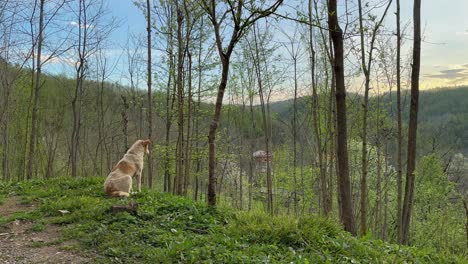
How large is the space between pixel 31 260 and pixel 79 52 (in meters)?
11.7

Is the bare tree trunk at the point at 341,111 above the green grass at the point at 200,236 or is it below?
above

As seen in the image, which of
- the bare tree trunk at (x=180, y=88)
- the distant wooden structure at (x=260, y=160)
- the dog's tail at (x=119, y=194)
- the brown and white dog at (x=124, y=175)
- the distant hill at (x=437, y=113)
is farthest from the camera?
the distant wooden structure at (x=260, y=160)

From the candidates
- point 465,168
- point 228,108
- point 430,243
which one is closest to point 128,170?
point 228,108

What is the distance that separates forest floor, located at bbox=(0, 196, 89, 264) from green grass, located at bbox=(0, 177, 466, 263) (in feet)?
0.43

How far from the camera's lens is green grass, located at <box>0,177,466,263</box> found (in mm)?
4648

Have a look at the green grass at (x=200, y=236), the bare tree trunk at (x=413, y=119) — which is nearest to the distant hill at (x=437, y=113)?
the bare tree trunk at (x=413, y=119)

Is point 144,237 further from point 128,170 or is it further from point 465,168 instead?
point 465,168

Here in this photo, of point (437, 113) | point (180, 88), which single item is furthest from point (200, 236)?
point (437, 113)

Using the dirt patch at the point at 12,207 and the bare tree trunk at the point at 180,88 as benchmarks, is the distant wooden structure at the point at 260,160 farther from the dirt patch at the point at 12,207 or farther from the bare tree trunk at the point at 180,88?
the dirt patch at the point at 12,207

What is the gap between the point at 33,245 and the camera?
202 inches

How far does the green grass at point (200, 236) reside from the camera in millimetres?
4648

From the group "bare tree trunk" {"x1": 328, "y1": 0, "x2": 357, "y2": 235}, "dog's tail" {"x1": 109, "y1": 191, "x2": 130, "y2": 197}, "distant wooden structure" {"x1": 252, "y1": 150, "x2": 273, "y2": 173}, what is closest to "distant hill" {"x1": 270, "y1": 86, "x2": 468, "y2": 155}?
"distant wooden structure" {"x1": 252, "y1": 150, "x2": 273, "y2": 173}

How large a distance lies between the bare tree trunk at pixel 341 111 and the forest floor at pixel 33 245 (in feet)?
15.4

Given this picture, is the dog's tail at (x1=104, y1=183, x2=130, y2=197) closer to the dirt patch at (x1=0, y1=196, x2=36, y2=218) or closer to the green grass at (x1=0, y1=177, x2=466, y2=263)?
the green grass at (x1=0, y1=177, x2=466, y2=263)
